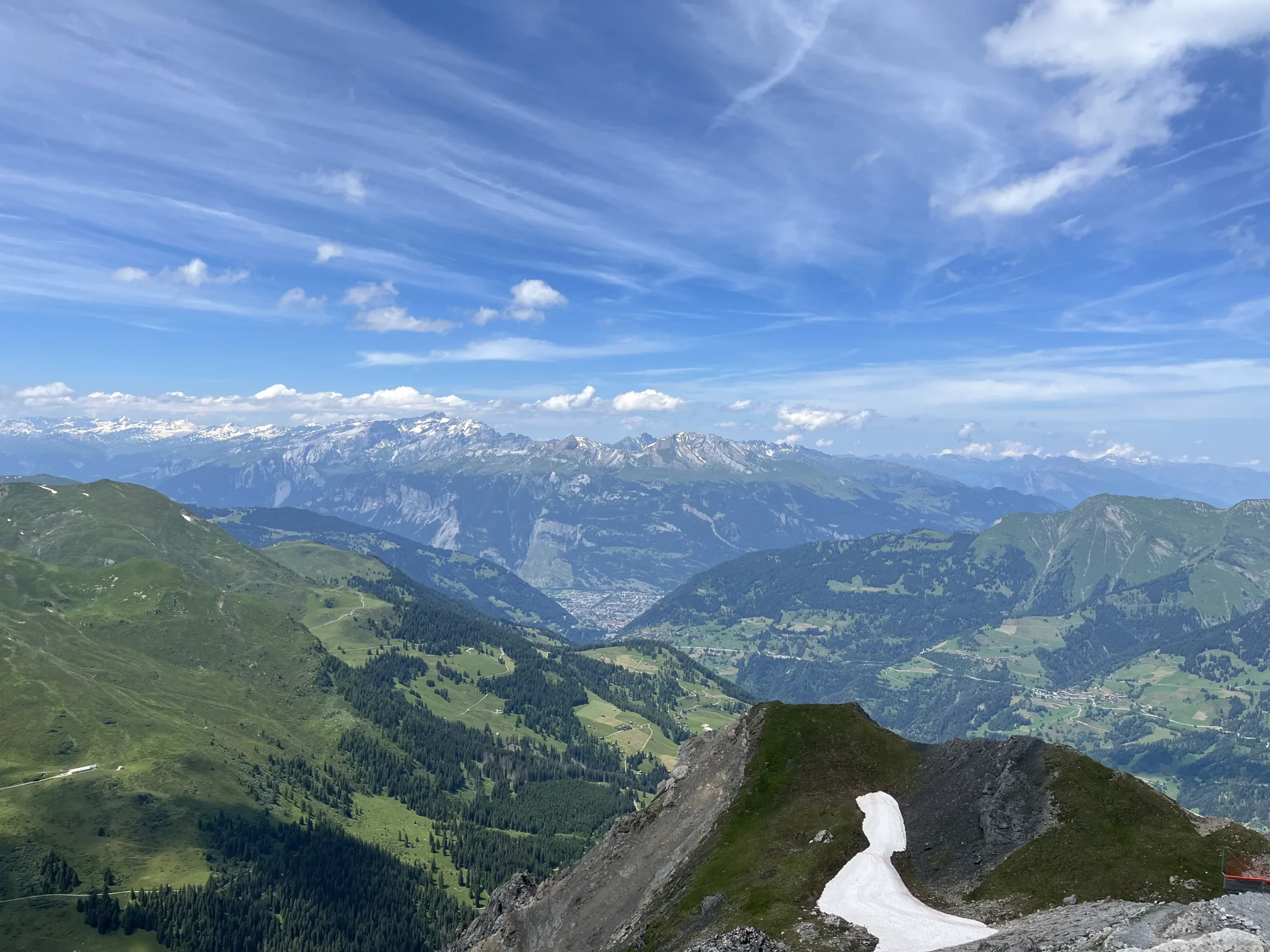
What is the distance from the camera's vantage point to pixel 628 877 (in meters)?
110

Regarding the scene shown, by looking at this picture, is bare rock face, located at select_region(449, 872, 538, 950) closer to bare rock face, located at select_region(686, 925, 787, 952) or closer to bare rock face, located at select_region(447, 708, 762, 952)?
bare rock face, located at select_region(447, 708, 762, 952)

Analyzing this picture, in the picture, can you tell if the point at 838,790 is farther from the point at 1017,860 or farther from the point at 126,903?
the point at 126,903

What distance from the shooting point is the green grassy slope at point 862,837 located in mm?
69688

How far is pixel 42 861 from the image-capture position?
197 metres

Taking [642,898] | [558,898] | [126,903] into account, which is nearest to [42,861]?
[126,903]

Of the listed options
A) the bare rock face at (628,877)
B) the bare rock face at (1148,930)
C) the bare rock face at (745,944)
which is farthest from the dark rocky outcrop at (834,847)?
the bare rock face at (1148,930)

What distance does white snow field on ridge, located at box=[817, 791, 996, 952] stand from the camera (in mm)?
67062

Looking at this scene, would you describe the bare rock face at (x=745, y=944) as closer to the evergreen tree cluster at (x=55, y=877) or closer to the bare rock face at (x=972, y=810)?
the bare rock face at (x=972, y=810)

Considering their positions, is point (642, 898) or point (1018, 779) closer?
point (1018, 779)

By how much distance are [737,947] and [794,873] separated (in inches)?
718

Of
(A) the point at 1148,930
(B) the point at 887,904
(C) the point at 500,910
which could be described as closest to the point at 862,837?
(B) the point at 887,904

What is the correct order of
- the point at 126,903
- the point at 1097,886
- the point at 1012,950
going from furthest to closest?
the point at 126,903 < the point at 1097,886 < the point at 1012,950

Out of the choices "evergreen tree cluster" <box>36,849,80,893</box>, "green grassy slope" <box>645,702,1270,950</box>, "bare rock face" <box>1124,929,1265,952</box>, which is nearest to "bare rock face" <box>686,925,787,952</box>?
"green grassy slope" <box>645,702,1270,950</box>

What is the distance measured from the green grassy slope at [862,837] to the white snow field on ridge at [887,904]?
157 centimetres
